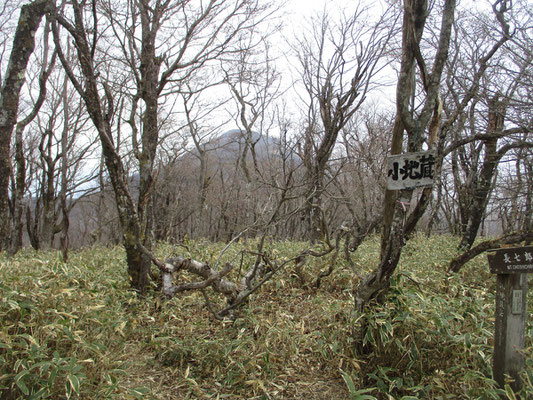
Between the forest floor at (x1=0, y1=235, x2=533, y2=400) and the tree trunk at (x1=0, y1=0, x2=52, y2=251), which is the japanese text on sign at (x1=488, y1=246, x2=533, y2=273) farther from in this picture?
the tree trunk at (x1=0, y1=0, x2=52, y2=251)

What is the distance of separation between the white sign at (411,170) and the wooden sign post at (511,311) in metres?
0.82

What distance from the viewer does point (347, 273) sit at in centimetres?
588

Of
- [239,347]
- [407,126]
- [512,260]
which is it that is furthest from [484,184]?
[239,347]

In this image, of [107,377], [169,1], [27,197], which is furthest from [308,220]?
[27,197]

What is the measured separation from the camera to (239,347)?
12.1ft

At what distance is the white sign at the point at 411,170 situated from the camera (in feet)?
10.2

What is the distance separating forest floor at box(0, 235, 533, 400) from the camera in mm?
2764

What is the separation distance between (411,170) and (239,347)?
2459mm

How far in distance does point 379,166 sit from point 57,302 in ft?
31.8

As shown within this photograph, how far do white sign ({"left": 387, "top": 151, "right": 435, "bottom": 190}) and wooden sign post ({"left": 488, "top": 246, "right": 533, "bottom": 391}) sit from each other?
82cm

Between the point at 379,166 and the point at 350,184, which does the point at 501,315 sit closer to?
the point at 379,166

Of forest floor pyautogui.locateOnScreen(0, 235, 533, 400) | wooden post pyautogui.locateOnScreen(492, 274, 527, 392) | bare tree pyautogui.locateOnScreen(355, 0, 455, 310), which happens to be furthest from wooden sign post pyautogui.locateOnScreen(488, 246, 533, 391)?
bare tree pyautogui.locateOnScreen(355, 0, 455, 310)

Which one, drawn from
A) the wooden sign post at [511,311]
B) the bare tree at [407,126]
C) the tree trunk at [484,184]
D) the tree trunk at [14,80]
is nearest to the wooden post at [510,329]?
the wooden sign post at [511,311]

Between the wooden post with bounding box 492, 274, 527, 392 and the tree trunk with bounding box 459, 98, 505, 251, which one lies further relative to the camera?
the tree trunk with bounding box 459, 98, 505, 251
